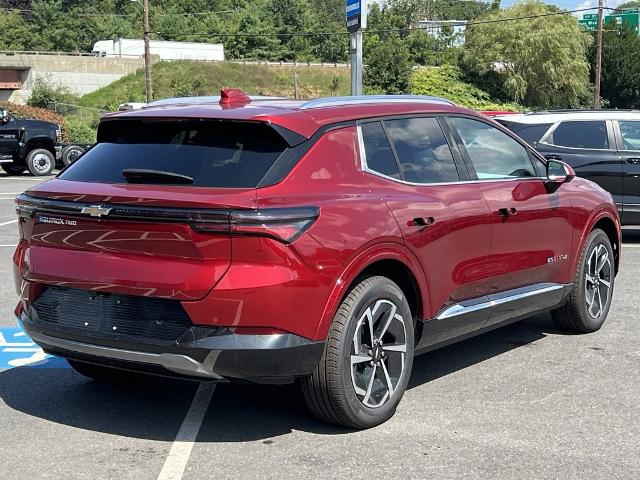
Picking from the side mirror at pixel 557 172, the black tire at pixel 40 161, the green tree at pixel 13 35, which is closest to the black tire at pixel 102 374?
the side mirror at pixel 557 172

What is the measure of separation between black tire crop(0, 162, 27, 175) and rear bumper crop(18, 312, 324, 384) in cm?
2229

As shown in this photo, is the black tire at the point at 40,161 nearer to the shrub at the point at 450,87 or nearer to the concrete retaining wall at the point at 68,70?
the shrub at the point at 450,87

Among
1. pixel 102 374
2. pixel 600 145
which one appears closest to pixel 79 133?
pixel 600 145

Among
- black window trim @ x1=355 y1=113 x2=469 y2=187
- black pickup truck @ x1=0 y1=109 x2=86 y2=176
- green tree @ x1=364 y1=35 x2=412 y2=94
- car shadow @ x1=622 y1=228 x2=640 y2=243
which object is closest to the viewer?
black window trim @ x1=355 y1=113 x2=469 y2=187

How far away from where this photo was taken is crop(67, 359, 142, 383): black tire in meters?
5.05

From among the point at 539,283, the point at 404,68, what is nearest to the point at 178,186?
the point at 539,283

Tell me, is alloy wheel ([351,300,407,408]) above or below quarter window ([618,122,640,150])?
below

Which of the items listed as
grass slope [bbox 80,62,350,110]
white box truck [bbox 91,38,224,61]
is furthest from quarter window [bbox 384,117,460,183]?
white box truck [bbox 91,38,224,61]

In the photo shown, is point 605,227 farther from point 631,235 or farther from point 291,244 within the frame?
point 631,235

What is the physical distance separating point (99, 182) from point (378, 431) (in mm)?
1960

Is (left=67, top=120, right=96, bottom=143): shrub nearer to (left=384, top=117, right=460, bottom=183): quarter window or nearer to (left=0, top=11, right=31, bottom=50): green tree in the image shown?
(left=384, top=117, right=460, bottom=183): quarter window

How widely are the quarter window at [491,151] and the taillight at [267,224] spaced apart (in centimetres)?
181

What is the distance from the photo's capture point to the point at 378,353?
4422 mm

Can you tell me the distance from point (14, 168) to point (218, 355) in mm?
23482
